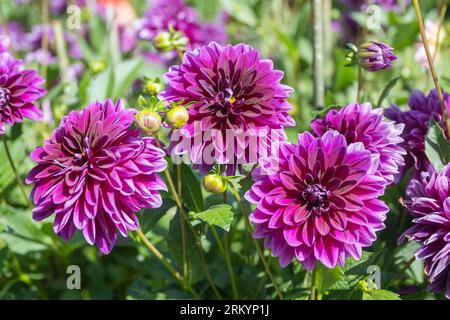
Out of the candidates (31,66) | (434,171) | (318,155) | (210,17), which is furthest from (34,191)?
(210,17)

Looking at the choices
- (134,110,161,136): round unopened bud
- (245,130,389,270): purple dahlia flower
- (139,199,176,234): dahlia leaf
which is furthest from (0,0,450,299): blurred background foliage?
(134,110,161,136): round unopened bud

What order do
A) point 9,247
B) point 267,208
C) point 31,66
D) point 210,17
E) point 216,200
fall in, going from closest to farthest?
point 267,208 → point 216,200 → point 9,247 → point 31,66 → point 210,17

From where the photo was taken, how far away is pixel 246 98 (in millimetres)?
802

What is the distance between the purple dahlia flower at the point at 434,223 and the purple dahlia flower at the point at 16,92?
559 mm

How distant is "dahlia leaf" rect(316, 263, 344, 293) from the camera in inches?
33.5

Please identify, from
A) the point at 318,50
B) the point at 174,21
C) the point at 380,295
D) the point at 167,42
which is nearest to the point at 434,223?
the point at 380,295

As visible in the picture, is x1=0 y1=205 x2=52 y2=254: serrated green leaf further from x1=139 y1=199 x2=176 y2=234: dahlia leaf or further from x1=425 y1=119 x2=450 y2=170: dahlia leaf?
x1=425 y1=119 x2=450 y2=170: dahlia leaf

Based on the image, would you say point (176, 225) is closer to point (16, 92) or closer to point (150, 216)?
point (150, 216)

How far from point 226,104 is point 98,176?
0.58 ft

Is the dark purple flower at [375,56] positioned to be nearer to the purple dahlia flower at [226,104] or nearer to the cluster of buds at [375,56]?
the cluster of buds at [375,56]

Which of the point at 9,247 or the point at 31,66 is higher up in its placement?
the point at 31,66

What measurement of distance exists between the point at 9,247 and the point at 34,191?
393mm

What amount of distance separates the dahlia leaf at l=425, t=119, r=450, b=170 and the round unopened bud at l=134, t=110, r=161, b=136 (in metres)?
0.37

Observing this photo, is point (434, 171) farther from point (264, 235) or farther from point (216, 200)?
point (216, 200)
